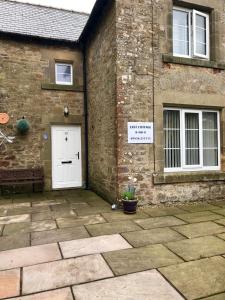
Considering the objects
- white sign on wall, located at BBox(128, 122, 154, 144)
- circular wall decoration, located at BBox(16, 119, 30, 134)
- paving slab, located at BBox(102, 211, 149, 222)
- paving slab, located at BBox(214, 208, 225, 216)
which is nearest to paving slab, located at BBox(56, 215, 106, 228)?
paving slab, located at BBox(102, 211, 149, 222)

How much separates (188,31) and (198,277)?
6634 millimetres

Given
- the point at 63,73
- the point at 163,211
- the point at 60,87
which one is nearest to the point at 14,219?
the point at 163,211

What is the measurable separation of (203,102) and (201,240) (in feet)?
13.9

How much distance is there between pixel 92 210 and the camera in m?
6.71

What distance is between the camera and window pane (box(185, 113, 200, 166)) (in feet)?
24.9

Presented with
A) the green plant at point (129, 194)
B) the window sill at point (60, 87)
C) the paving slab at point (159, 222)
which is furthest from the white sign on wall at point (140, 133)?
the window sill at point (60, 87)

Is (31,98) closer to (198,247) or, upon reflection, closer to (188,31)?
(188,31)

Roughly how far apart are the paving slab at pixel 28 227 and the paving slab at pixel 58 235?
26cm

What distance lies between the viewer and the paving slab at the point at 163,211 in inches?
246

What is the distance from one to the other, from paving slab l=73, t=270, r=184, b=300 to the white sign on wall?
3.94m

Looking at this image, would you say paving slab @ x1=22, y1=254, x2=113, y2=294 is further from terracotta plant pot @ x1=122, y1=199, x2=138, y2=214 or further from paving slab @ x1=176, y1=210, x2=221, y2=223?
paving slab @ x1=176, y1=210, x2=221, y2=223

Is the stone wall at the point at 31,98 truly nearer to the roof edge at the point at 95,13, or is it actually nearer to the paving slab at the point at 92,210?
the roof edge at the point at 95,13

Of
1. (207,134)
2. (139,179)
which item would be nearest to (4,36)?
(139,179)

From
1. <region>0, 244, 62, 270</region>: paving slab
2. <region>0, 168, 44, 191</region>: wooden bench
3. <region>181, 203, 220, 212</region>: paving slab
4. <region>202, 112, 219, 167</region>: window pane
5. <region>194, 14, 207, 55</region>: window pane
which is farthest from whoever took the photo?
<region>0, 168, 44, 191</region>: wooden bench
